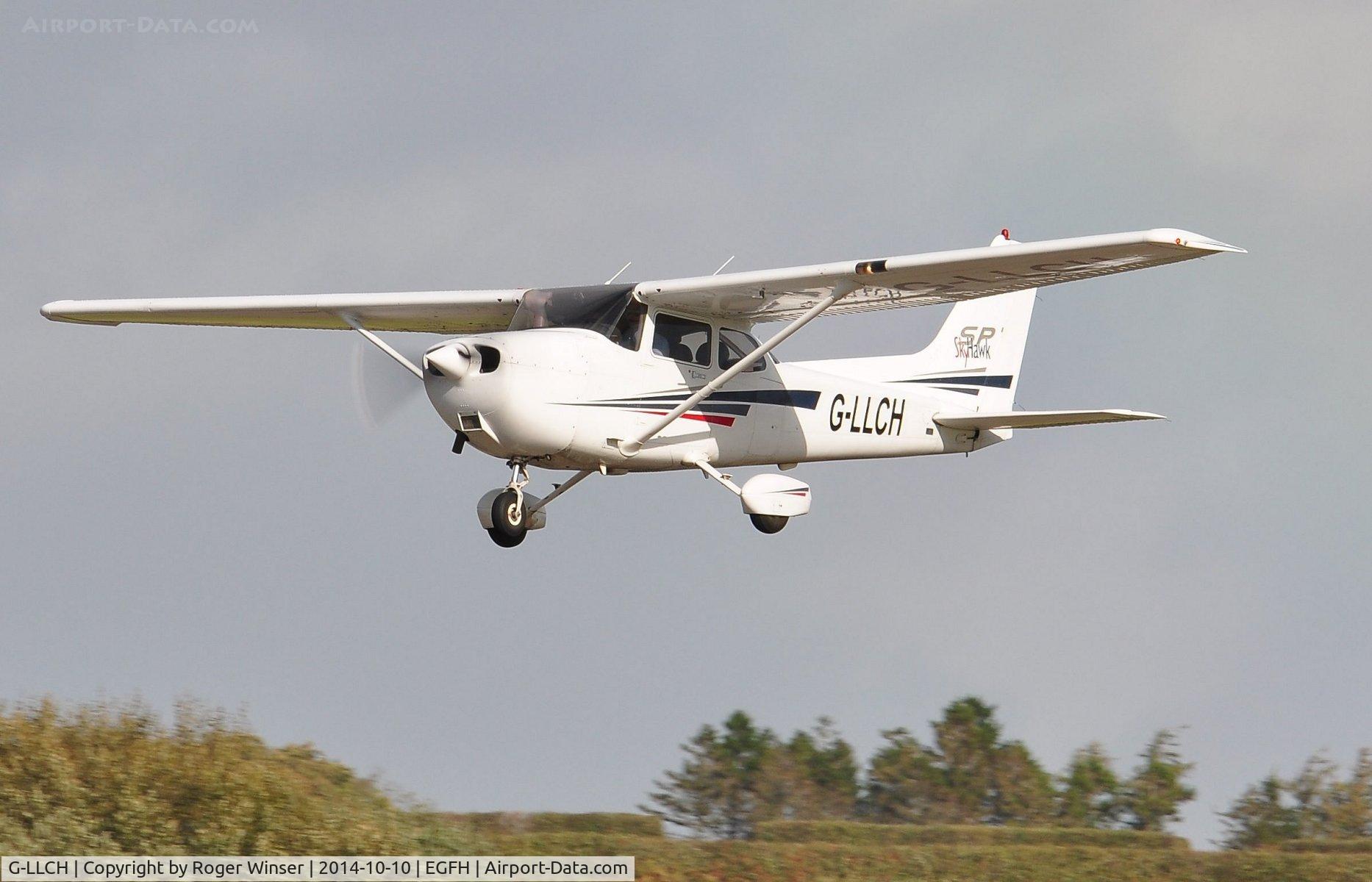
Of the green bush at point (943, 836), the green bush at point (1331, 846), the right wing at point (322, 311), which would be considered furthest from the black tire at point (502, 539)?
the green bush at point (1331, 846)

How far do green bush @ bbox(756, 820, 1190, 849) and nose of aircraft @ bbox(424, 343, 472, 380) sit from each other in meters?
4.33

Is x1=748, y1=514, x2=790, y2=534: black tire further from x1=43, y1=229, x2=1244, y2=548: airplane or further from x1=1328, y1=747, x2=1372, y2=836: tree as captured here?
x1=1328, y1=747, x2=1372, y2=836: tree

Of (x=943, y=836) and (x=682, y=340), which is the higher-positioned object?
(x=682, y=340)

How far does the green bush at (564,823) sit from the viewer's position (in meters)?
12.2

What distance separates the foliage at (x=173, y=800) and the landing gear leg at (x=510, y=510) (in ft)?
9.53

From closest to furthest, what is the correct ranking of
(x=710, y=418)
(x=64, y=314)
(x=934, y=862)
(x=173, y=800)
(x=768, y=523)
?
(x=173, y=800) < (x=934, y=862) < (x=710, y=418) < (x=768, y=523) < (x=64, y=314)

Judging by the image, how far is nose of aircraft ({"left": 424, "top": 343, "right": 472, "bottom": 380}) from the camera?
40.7 ft

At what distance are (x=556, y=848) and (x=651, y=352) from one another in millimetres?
4386

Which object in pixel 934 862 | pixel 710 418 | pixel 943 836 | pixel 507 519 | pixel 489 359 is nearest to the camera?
pixel 934 862

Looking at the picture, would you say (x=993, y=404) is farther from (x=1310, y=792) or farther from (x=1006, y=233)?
(x=1310, y=792)

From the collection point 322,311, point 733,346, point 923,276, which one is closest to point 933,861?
point 923,276

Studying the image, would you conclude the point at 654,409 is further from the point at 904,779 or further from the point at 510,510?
the point at 904,779

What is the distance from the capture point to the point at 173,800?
10.7 metres

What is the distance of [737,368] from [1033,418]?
364cm
